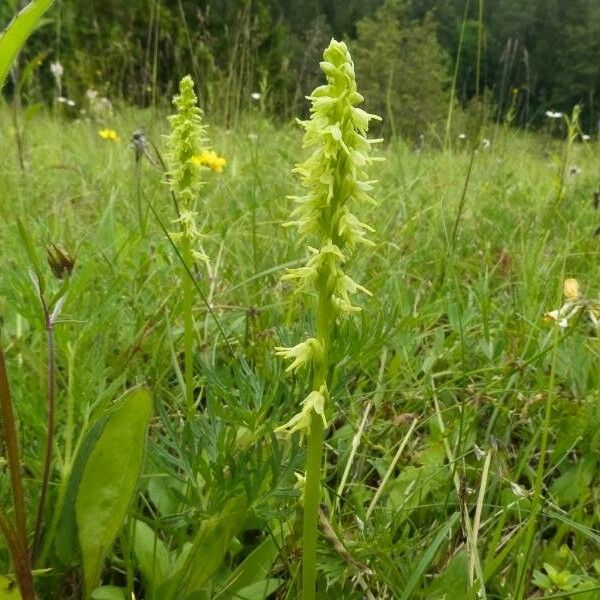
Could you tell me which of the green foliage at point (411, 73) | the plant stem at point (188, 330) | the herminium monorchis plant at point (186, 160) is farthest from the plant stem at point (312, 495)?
the green foliage at point (411, 73)

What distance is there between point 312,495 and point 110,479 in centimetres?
31

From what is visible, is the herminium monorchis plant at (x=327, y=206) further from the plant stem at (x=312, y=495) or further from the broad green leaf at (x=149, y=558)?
the broad green leaf at (x=149, y=558)

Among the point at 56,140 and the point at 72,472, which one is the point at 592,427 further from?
the point at 56,140

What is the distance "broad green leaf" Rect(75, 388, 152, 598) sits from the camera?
36.3 inches

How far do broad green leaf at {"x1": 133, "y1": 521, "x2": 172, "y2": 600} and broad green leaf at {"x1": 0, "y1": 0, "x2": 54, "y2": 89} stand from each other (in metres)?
0.66

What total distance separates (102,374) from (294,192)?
6.73ft

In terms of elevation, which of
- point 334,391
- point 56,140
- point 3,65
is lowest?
point 56,140

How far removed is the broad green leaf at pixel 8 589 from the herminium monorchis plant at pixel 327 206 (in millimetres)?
331

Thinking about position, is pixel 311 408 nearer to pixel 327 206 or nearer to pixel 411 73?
pixel 327 206

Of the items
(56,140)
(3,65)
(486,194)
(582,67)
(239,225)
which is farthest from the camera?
(582,67)

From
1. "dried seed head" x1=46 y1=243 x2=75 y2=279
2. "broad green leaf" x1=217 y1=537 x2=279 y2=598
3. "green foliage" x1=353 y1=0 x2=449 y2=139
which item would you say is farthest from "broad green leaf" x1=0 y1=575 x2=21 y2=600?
"green foliage" x1=353 y1=0 x2=449 y2=139

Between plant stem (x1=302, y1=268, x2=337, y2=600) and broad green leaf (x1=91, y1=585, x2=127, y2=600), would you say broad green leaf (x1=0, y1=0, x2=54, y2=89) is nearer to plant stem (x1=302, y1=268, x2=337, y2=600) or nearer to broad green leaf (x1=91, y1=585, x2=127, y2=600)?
plant stem (x1=302, y1=268, x2=337, y2=600)

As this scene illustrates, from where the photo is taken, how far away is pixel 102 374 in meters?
1.19

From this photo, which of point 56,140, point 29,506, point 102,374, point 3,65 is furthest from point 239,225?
point 56,140
